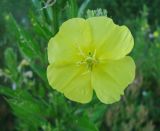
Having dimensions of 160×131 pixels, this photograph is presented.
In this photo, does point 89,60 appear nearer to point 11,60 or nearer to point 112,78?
point 112,78

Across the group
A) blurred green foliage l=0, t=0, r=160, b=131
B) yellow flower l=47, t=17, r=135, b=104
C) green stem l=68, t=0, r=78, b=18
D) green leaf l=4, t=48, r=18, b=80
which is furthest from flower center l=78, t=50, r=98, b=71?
green leaf l=4, t=48, r=18, b=80

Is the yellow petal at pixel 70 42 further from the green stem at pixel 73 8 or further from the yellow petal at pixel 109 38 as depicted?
the green stem at pixel 73 8

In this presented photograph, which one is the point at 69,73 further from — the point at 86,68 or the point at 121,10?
the point at 121,10

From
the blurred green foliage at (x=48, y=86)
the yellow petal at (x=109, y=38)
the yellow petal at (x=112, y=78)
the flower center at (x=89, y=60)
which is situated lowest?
the blurred green foliage at (x=48, y=86)

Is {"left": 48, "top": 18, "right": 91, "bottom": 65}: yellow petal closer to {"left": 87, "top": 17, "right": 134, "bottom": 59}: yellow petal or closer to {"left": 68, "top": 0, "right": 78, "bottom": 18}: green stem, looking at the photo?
{"left": 87, "top": 17, "right": 134, "bottom": 59}: yellow petal

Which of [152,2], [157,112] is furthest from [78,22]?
[152,2]

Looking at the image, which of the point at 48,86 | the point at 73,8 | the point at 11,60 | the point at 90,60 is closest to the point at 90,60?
the point at 90,60

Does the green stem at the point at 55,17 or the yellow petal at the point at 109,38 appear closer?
the yellow petal at the point at 109,38

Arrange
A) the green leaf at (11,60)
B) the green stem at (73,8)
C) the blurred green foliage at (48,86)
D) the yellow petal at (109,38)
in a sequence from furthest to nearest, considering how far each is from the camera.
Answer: the green leaf at (11,60)
the blurred green foliage at (48,86)
the green stem at (73,8)
the yellow petal at (109,38)

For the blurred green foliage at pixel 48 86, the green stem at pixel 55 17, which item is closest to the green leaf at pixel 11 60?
the blurred green foliage at pixel 48 86
